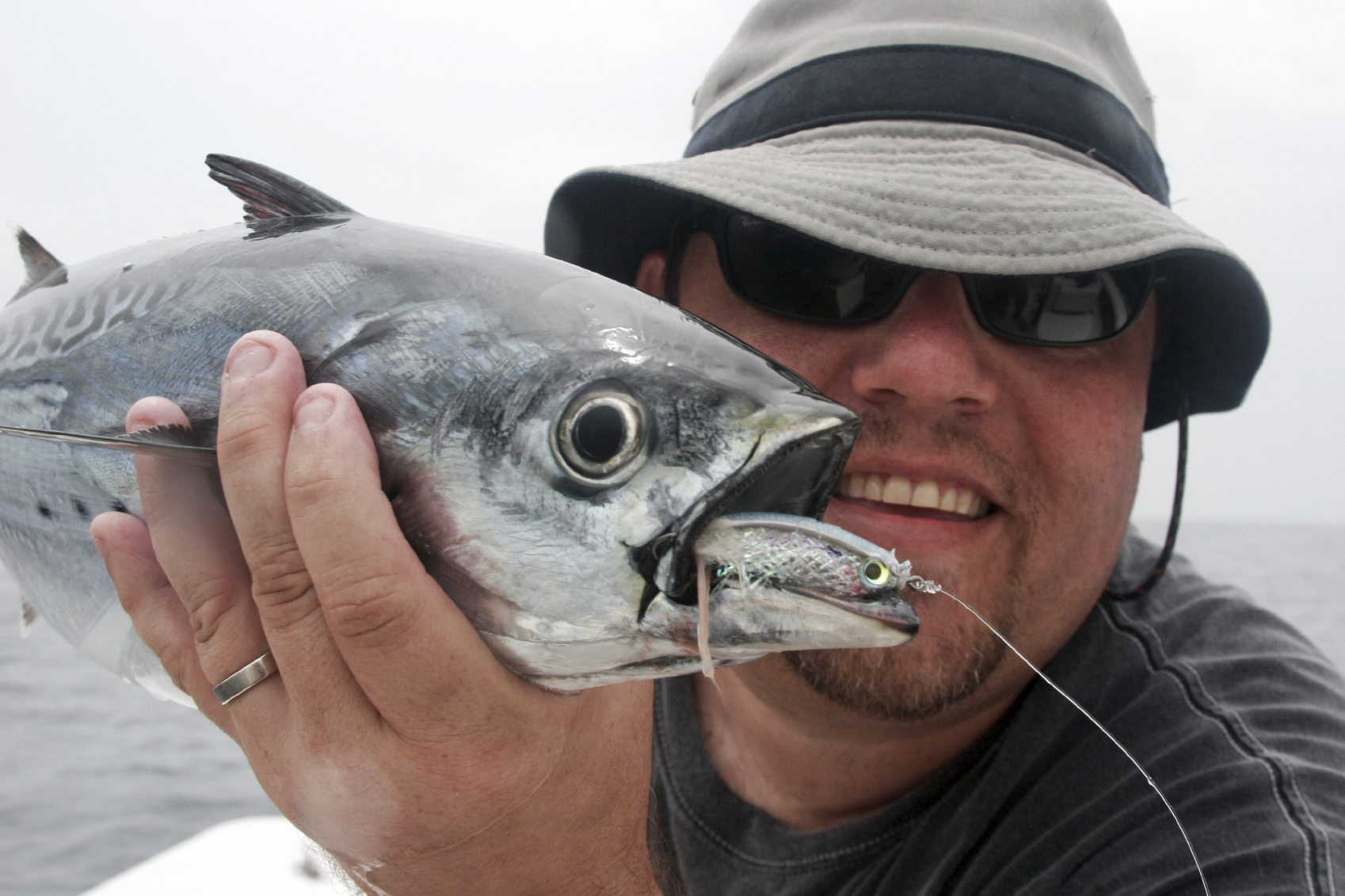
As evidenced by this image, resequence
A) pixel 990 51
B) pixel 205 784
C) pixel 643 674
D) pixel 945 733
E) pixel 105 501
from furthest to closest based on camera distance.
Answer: pixel 205 784 < pixel 945 733 < pixel 990 51 < pixel 105 501 < pixel 643 674

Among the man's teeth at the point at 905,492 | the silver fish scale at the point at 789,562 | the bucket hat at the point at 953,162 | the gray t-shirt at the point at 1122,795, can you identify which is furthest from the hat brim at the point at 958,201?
the silver fish scale at the point at 789,562

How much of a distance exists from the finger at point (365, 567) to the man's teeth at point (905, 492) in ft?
3.68

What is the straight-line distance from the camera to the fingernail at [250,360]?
1.35 metres

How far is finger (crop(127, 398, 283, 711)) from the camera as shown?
1.57 m

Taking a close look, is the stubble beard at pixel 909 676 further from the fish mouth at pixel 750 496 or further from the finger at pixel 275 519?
the finger at pixel 275 519

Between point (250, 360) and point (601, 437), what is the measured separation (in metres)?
0.62

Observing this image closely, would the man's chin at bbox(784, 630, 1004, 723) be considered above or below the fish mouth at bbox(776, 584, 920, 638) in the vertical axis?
below

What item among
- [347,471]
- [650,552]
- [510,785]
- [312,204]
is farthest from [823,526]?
[312,204]

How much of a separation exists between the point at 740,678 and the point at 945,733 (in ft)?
2.02

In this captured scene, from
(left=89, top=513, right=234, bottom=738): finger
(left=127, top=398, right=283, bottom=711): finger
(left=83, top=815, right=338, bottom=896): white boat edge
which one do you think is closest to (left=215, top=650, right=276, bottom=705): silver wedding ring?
(left=127, top=398, right=283, bottom=711): finger

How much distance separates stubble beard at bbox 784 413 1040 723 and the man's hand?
66 cm

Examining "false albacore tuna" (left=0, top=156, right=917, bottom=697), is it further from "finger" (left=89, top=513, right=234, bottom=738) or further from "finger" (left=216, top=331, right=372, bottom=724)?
"finger" (left=89, top=513, right=234, bottom=738)

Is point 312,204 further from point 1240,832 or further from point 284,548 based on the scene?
point 1240,832

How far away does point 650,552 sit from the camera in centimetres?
114
